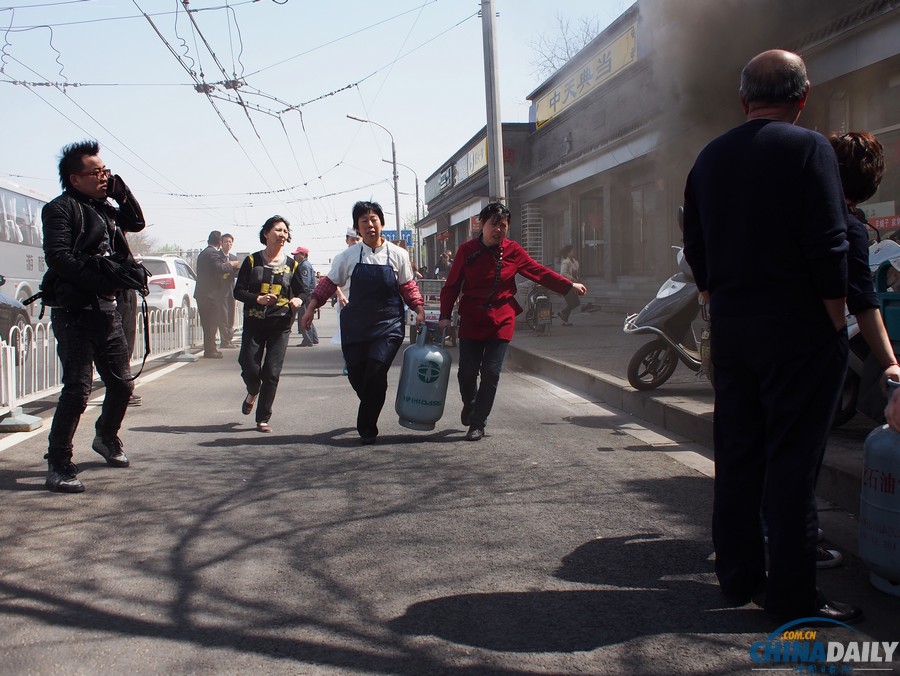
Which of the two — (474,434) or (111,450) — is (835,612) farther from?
(111,450)

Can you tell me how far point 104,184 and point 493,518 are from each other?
281 centimetres

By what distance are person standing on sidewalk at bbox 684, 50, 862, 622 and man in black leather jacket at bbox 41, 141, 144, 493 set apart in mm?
3286

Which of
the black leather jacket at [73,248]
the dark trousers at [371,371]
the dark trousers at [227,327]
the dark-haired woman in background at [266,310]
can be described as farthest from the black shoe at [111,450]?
the dark trousers at [227,327]

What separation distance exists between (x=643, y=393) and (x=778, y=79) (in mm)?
4952

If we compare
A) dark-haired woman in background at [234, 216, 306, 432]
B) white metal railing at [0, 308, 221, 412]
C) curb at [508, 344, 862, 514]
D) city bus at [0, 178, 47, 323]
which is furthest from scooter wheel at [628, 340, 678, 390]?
city bus at [0, 178, 47, 323]

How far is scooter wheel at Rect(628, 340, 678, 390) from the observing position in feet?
25.1

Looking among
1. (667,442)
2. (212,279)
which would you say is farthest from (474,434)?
(212,279)

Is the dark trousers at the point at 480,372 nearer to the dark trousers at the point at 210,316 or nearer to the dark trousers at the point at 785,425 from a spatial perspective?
the dark trousers at the point at 785,425

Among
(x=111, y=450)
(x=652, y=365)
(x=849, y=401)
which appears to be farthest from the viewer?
(x=652, y=365)

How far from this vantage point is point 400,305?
6.31 m

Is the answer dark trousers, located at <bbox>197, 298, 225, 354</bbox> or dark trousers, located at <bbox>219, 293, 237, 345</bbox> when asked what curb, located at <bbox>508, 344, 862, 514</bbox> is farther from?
dark trousers, located at <bbox>219, 293, 237, 345</bbox>

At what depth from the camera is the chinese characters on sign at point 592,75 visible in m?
18.6

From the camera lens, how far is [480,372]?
6.41 m

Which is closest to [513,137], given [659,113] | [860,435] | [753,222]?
[659,113]
